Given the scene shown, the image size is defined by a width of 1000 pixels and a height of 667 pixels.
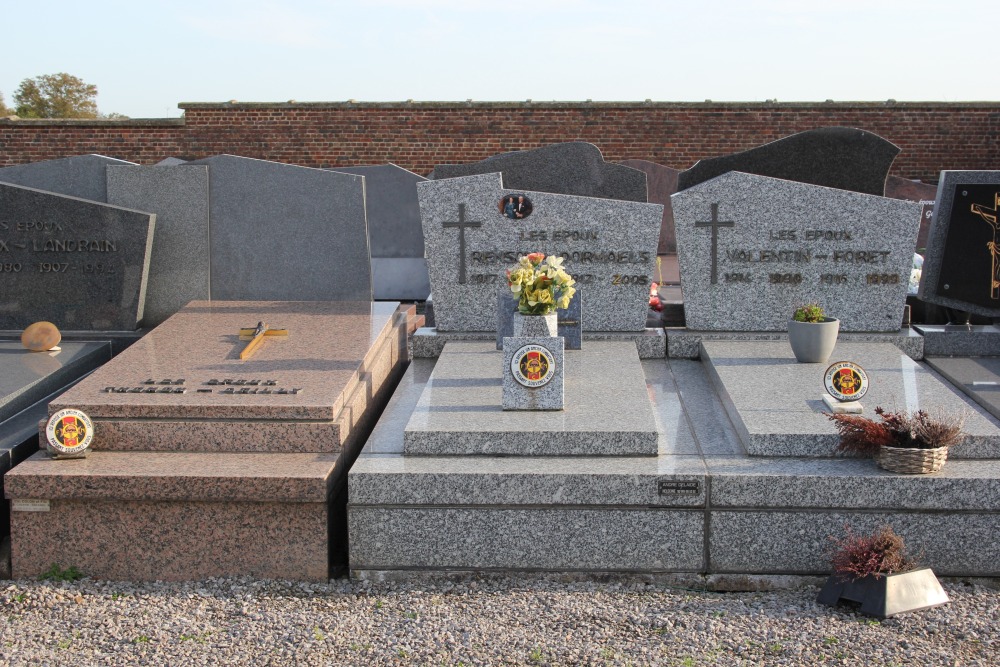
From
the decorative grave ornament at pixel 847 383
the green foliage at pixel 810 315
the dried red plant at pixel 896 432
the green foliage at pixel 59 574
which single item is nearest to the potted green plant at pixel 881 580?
the dried red plant at pixel 896 432

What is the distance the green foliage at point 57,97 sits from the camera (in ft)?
95.0

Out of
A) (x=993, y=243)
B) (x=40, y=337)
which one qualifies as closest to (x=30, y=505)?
(x=40, y=337)

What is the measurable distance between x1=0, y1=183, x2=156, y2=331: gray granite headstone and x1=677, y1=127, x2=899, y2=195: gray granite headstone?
3.84m

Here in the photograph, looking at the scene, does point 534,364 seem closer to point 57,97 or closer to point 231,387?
point 231,387

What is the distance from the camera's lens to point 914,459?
151 inches

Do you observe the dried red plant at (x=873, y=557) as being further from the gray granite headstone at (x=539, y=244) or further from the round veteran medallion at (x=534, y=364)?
the gray granite headstone at (x=539, y=244)

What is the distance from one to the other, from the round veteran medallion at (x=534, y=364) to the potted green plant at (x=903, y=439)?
4.09 ft

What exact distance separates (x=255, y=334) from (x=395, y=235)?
556 cm

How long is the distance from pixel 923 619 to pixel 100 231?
16.9 ft

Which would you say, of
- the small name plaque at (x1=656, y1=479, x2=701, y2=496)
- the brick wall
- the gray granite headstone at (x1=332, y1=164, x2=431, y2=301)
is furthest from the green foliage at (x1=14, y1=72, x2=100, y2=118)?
the small name plaque at (x1=656, y1=479, x2=701, y2=496)

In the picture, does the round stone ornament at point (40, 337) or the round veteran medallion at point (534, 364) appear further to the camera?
the round stone ornament at point (40, 337)

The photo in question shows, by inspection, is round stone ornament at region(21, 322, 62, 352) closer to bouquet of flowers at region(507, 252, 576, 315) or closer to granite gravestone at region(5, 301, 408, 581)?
granite gravestone at region(5, 301, 408, 581)

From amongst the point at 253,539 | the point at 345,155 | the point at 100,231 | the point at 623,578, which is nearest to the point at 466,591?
the point at 623,578

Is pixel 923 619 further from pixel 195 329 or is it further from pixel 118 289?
pixel 118 289
